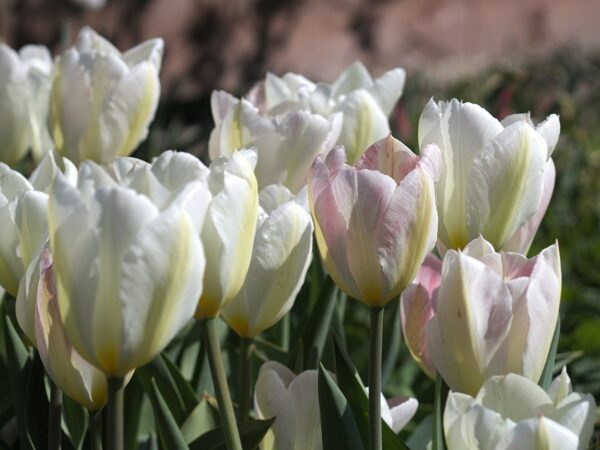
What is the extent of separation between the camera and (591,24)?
245 inches

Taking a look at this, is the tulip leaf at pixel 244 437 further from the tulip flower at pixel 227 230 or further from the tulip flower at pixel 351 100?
the tulip flower at pixel 351 100

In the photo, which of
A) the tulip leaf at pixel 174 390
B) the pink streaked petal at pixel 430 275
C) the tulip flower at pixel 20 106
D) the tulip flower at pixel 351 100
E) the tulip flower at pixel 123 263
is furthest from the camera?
the tulip flower at pixel 20 106

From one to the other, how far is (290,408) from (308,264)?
107 mm

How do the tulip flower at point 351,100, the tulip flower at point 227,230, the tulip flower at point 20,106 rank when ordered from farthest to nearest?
1. the tulip flower at point 20,106
2. the tulip flower at point 351,100
3. the tulip flower at point 227,230

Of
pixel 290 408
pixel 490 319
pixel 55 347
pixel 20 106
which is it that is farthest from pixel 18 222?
pixel 20 106

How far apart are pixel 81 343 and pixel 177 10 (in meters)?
4.83

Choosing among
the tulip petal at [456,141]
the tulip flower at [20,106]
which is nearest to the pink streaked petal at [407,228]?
the tulip petal at [456,141]

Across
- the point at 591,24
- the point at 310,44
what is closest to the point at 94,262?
the point at 310,44

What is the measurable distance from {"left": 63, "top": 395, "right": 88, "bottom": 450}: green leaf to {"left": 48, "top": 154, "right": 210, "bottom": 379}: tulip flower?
447mm

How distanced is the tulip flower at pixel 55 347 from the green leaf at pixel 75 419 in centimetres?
33

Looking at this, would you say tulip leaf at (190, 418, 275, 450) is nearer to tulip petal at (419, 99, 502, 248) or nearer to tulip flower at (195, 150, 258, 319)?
tulip flower at (195, 150, 258, 319)

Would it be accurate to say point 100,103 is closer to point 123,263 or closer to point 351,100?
point 351,100

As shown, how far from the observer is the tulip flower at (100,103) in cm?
125

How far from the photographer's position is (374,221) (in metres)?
0.71
